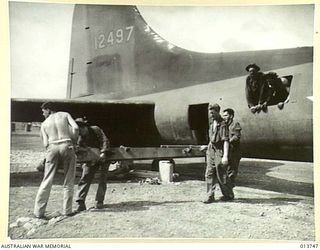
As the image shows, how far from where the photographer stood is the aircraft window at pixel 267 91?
2.49m

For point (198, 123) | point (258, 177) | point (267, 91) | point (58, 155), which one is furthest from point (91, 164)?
point (258, 177)

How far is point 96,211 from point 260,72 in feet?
4.59

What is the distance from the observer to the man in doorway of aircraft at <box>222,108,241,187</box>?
2.63 metres

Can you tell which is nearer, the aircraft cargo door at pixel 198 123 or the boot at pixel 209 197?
the boot at pixel 209 197

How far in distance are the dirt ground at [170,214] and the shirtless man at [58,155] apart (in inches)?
2.2

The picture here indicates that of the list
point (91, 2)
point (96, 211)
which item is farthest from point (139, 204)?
point (91, 2)

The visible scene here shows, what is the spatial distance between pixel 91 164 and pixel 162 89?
990 mm

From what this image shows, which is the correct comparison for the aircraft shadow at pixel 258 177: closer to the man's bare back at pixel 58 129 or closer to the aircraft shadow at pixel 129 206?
the aircraft shadow at pixel 129 206

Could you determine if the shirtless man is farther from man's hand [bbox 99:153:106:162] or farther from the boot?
the boot

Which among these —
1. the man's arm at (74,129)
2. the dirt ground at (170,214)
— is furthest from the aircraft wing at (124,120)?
the dirt ground at (170,214)

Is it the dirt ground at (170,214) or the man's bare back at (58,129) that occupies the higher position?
the man's bare back at (58,129)

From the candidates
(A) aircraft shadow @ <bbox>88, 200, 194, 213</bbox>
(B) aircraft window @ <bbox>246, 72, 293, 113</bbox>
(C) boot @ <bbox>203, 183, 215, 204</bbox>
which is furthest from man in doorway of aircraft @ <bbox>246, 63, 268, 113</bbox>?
(A) aircraft shadow @ <bbox>88, 200, 194, 213</bbox>

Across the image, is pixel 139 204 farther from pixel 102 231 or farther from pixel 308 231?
pixel 308 231

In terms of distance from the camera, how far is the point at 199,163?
299cm
